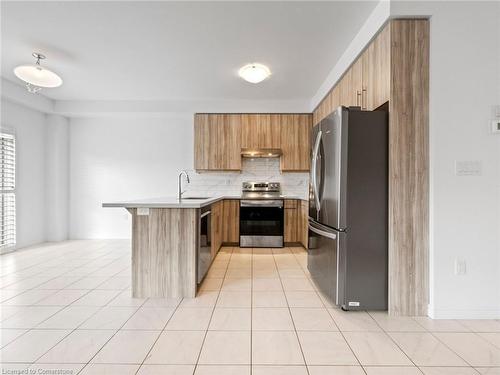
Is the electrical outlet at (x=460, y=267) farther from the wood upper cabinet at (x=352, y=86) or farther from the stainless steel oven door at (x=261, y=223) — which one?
the stainless steel oven door at (x=261, y=223)

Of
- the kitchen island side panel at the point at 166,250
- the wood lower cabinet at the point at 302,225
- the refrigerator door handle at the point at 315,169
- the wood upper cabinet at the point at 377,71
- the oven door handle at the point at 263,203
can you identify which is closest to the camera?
the wood upper cabinet at the point at 377,71

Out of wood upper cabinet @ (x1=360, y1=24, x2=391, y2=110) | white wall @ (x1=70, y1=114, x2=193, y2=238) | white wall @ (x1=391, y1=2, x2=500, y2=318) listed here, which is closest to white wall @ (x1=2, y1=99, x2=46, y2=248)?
white wall @ (x1=70, y1=114, x2=193, y2=238)

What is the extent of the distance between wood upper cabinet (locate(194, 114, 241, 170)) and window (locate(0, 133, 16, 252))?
287 centimetres

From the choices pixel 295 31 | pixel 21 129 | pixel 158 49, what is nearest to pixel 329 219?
pixel 295 31

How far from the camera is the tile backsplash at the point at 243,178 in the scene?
5.53m

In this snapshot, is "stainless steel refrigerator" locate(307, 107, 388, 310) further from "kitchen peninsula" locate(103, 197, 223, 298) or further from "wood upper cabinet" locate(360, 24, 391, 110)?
"kitchen peninsula" locate(103, 197, 223, 298)

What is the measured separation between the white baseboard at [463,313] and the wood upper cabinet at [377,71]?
1730mm

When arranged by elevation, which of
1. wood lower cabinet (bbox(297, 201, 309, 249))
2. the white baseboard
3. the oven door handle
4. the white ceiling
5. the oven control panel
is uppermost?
the white ceiling

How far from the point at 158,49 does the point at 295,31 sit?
1.50 metres

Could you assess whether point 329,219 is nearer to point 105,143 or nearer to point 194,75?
point 194,75

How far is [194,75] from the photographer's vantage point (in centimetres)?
393

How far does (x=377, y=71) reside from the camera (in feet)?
8.29

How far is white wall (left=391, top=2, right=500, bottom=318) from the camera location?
7.39 ft

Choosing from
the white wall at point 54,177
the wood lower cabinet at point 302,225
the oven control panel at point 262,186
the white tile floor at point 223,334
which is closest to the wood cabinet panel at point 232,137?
the oven control panel at point 262,186
